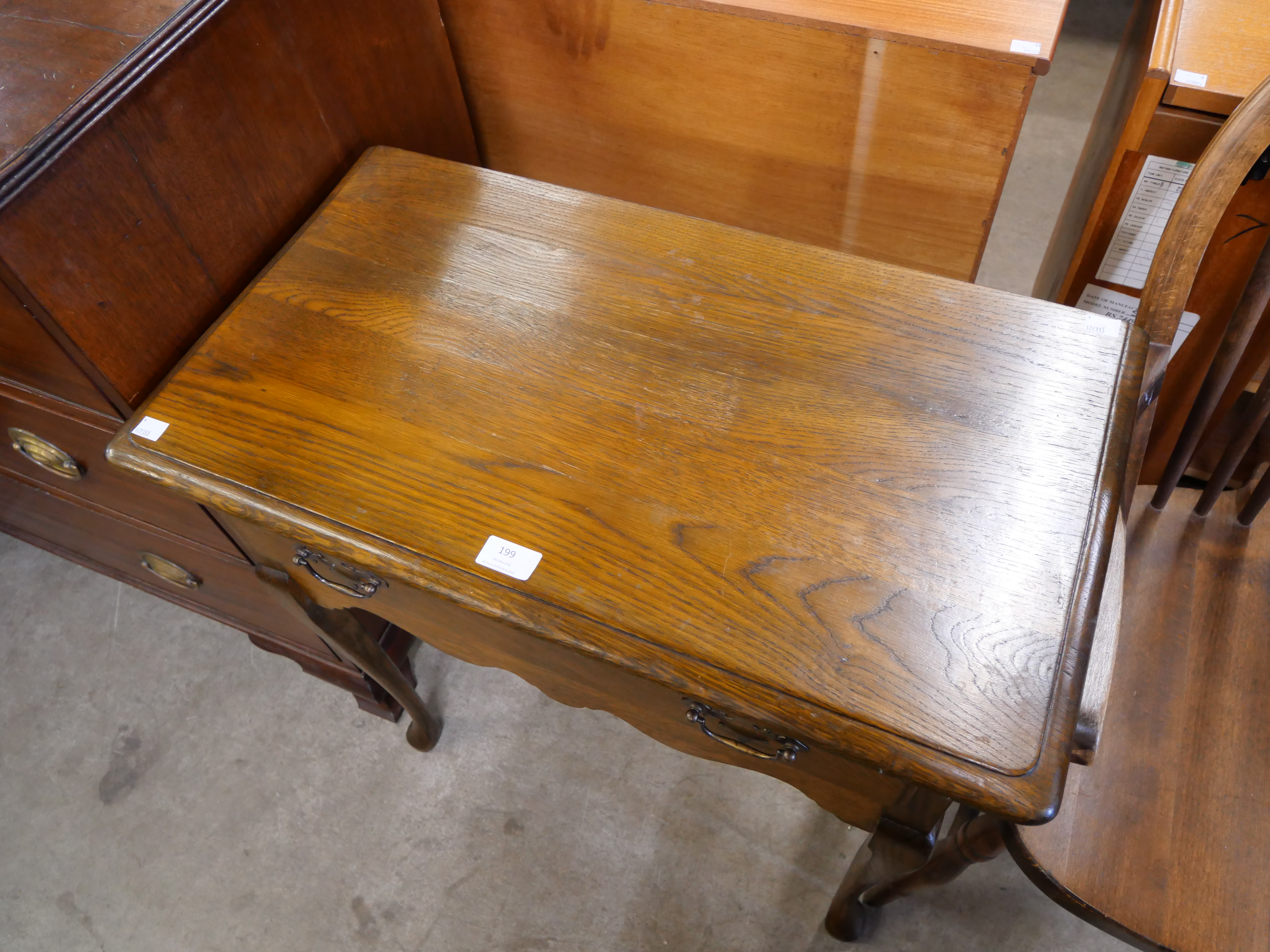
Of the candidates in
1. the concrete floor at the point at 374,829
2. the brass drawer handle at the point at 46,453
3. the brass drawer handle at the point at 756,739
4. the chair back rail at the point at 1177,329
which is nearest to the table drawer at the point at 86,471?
the brass drawer handle at the point at 46,453

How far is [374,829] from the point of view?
1.31m

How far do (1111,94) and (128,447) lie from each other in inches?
52.1

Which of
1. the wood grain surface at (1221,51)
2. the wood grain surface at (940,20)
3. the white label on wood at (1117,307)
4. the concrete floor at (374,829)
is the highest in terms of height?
the wood grain surface at (1221,51)

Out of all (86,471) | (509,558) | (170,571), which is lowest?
(170,571)

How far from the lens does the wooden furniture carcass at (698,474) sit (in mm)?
657

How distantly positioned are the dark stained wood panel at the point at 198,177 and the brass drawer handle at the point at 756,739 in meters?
0.64

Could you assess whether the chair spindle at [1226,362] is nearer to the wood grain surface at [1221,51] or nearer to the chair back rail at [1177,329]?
the chair back rail at [1177,329]

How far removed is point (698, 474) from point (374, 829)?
884mm

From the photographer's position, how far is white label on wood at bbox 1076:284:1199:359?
105cm

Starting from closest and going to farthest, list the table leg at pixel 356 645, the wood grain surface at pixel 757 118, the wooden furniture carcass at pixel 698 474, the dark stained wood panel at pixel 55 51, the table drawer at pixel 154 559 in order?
the wooden furniture carcass at pixel 698 474 → the dark stained wood panel at pixel 55 51 → the table leg at pixel 356 645 → the wood grain surface at pixel 757 118 → the table drawer at pixel 154 559

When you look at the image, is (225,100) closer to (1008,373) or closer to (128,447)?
(128,447)

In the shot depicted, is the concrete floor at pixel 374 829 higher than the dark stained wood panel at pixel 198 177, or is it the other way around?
the dark stained wood panel at pixel 198 177

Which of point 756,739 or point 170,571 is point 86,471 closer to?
point 170,571

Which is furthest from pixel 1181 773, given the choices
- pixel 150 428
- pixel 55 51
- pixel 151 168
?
pixel 55 51
